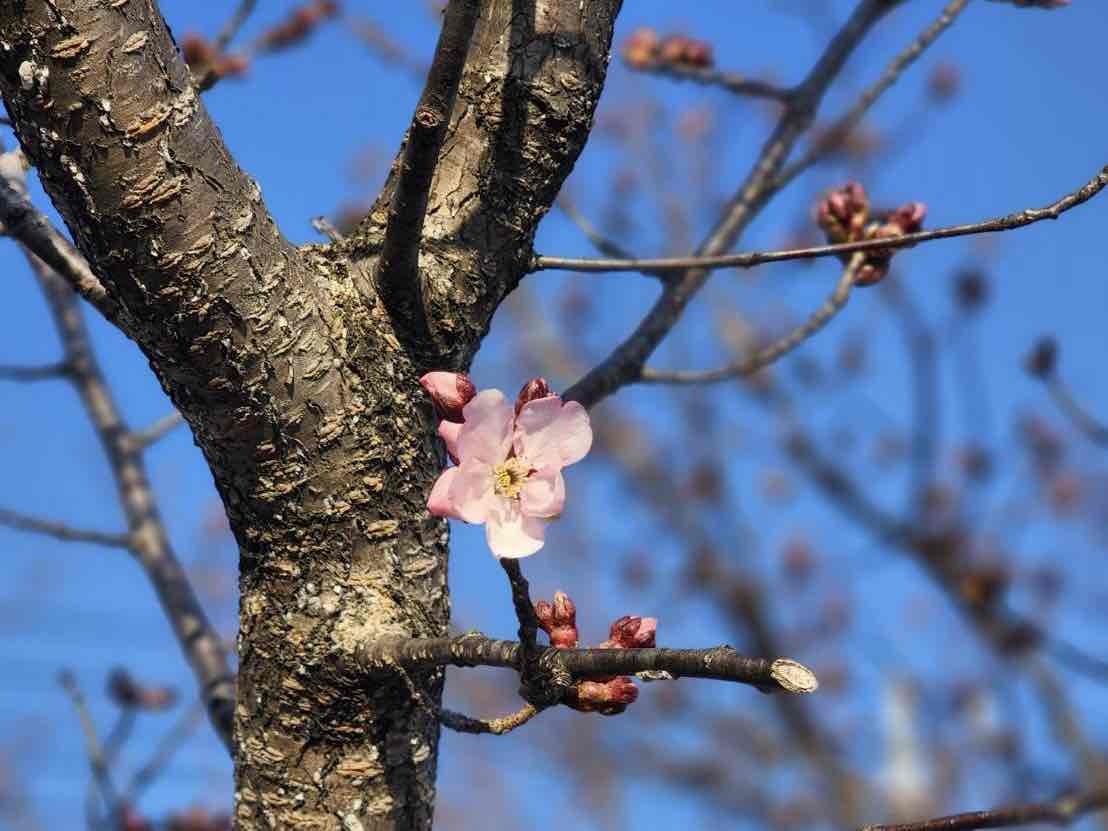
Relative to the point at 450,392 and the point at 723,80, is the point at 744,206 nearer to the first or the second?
the point at 723,80

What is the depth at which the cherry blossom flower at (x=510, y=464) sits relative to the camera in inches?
39.3

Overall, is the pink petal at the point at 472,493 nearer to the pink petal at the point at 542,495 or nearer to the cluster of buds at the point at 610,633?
the pink petal at the point at 542,495

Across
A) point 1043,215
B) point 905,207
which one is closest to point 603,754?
point 905,207

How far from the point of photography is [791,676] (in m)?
0.79

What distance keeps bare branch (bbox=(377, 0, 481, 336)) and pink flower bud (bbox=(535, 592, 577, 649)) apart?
1.16 feet

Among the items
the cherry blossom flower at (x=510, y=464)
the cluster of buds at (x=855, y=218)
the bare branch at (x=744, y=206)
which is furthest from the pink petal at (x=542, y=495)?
the cluster of buds at (x=855, y=218)

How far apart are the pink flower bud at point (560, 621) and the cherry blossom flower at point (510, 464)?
133mm

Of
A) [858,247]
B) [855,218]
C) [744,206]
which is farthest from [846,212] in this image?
[858,247]

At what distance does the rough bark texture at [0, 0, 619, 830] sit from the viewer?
1.05 meters

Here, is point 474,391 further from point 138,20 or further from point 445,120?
point 138,20

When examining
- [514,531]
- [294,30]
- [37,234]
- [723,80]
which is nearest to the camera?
[514,531]

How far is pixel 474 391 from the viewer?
1073 millimetres

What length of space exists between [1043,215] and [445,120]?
65cm

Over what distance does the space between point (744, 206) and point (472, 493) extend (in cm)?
116
